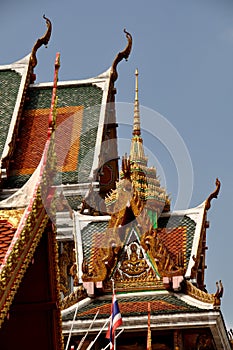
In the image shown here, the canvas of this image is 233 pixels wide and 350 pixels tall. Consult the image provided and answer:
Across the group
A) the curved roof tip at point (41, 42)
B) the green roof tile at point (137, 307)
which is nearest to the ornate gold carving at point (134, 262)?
the green roof tile at point (137, 307)

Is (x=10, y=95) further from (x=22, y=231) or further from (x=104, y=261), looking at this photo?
(x=22, y=231)

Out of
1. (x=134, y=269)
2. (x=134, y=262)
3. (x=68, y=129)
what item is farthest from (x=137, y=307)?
(x=68, y=129)

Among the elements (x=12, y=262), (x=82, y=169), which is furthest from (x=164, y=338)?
(x=12, y=262)

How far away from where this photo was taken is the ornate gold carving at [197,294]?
1757 cm

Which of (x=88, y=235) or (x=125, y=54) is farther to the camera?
(x=125, y=54)

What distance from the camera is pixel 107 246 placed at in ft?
63.2

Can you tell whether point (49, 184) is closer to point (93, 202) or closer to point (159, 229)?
point (159, 229)

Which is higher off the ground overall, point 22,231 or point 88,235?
point 88,235

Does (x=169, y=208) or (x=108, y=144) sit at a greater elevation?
(x=108, y=144)

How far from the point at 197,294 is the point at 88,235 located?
2.77 m

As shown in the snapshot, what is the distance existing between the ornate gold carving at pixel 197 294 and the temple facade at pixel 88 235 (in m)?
0.02

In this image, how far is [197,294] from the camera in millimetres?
18172

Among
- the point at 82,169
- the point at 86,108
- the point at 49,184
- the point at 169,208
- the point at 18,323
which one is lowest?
the point at 18,323

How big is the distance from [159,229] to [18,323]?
1019 centimetres
